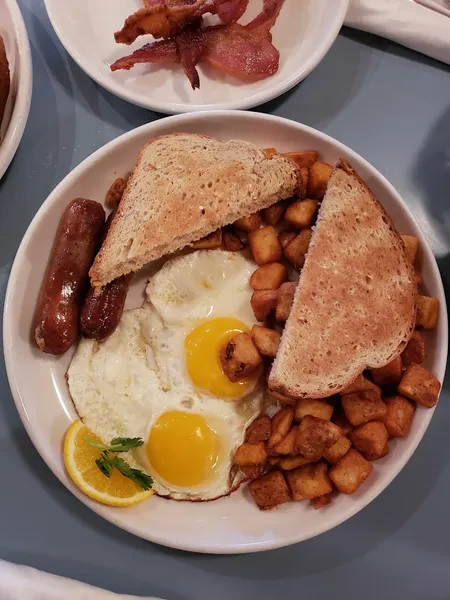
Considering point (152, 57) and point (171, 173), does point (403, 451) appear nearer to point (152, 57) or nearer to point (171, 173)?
point (171, 173)

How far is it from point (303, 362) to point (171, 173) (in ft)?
2.55

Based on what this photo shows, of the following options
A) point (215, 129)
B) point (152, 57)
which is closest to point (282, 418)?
point (215, 129)

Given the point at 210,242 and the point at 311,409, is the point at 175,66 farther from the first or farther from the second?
the point at 311,409

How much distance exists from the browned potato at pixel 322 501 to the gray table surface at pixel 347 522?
→ 253 mm

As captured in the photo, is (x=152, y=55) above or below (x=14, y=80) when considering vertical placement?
below

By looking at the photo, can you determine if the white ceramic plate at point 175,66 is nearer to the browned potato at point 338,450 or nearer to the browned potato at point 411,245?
the browned potato at point 411,245

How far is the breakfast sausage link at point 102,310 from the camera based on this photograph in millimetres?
1812

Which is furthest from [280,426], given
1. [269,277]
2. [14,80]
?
[14,80]

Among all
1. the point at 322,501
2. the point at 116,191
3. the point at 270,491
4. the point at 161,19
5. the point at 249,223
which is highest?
the point at 161,19

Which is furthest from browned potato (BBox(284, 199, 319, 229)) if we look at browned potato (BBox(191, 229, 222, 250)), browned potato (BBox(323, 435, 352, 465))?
browned potato (BBox(323, 435, 352, 465))

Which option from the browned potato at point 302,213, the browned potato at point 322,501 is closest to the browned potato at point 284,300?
the browned potato at point 302,213

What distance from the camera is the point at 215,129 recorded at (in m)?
1.99

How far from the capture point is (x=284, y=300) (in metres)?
1.88

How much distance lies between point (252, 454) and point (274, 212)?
85 centimetres
